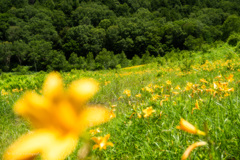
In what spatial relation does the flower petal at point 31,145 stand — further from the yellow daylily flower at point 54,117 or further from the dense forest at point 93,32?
the dense forest at point 93,32

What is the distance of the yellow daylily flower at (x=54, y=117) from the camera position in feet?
0.89

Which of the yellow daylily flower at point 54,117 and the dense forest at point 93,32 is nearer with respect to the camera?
the yellow daylily flower at point 54,117

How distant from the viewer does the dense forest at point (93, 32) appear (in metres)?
36.4

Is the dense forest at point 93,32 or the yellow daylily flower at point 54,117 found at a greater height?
the yellow daylily flower at point 54,117

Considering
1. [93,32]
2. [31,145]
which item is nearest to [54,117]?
[31,145]

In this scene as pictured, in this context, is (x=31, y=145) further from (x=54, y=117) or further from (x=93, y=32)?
(x=93, y=32)

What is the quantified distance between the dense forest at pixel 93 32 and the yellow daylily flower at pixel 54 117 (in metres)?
30.9

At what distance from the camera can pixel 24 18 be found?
4559 centimetres

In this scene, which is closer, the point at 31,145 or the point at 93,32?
the point at 31,145

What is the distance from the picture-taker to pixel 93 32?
44.0 m

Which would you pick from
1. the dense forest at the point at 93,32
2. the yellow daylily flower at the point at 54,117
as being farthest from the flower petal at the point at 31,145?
the dense forest at the point at 93,32

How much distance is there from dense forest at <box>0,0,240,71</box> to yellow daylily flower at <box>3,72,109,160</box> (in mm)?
30916

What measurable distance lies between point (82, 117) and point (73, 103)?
0.03 meters

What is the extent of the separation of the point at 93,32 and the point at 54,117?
45.8m
